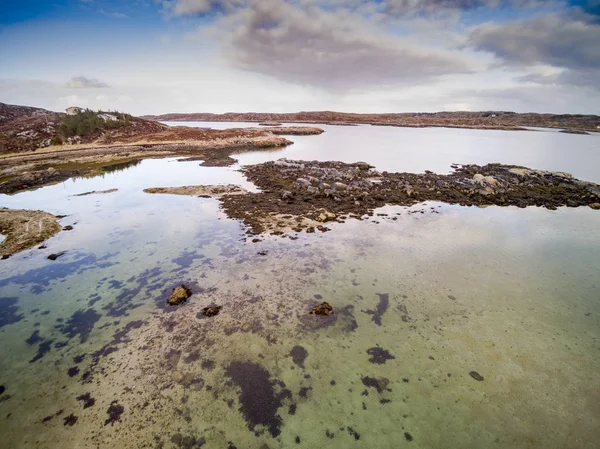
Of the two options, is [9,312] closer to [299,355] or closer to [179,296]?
[179,296]

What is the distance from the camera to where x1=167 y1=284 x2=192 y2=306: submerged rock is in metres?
10.9

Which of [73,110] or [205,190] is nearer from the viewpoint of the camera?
[205,190]

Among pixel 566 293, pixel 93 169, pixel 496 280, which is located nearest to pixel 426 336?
pixel 496 280

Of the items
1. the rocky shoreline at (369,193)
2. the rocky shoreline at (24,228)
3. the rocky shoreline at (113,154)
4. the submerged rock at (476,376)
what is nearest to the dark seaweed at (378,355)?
the submerged rock at (476,376)

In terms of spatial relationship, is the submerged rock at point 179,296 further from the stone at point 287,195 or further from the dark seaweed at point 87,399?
the stone at point 287,195

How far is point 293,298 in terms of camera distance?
36.6 feet

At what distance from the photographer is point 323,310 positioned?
1027 centimetres

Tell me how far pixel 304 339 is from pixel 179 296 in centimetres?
539

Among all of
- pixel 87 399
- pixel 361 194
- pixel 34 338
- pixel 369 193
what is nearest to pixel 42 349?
pixel 34 338

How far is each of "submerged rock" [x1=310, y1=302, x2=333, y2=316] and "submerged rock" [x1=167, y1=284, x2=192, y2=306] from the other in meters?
5.17

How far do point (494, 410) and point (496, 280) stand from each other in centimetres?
705

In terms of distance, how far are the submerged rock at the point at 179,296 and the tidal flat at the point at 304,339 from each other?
0.28 meters

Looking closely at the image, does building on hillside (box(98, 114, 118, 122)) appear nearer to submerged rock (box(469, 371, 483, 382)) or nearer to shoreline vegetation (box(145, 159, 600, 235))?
shoreline vegetation (box(145, 159, 600, 235))

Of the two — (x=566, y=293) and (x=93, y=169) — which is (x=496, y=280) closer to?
(x=566, y=293)
